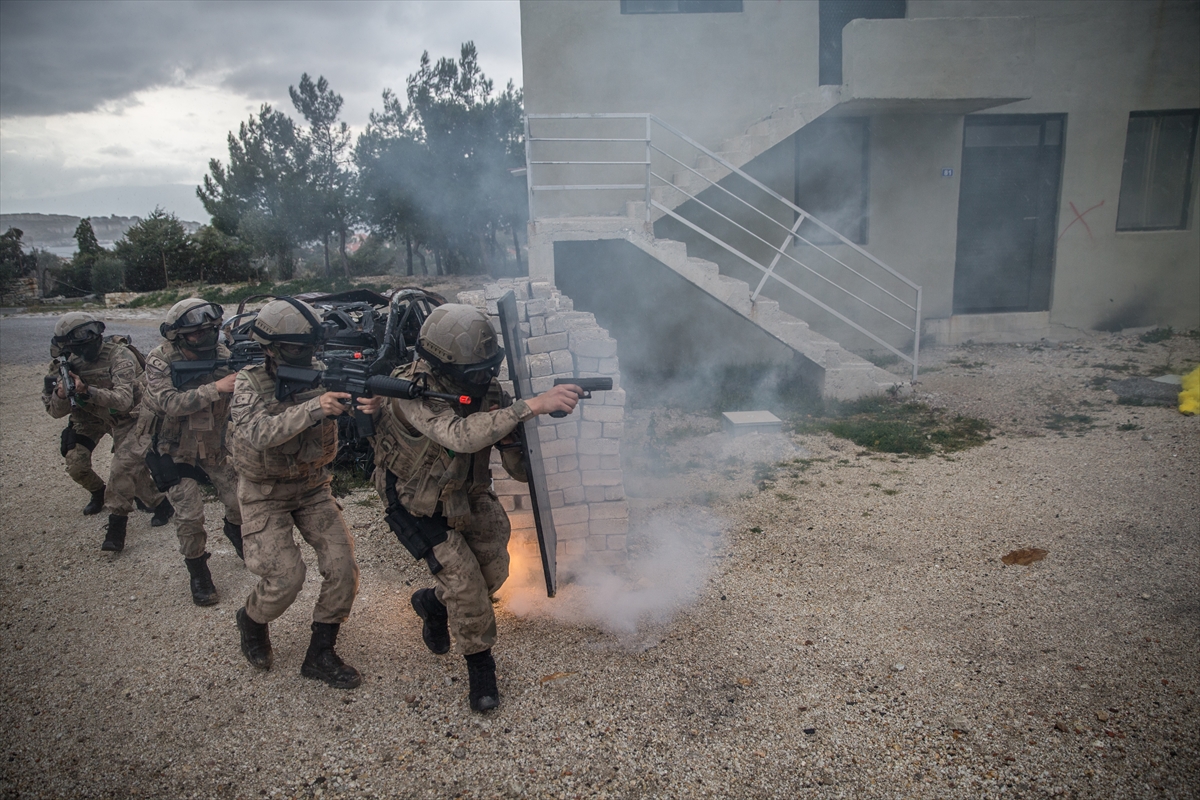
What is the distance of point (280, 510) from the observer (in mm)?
3410

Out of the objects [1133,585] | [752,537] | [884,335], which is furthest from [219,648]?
[884,335]

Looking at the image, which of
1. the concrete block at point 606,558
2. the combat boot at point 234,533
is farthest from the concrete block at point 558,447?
the combat boot at point 234,533

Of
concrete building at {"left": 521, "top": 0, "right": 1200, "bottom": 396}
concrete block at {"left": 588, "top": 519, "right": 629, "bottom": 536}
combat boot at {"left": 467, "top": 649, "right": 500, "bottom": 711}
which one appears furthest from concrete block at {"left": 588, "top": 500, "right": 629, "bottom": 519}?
concrete building at {"left": 521, "top": 0, "right": 1200, "bottom": 396}

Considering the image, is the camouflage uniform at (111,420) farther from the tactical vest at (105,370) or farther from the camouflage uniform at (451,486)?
the camouflage uniform at (451,486)

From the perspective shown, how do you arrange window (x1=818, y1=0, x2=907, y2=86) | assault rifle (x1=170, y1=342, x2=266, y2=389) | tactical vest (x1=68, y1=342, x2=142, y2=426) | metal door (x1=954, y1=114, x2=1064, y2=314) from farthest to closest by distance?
metal door (x1=954, y1=114, x2=1064, y2=314) → window (x1=818, y1=0, x2=907, y2=86) → tactical vest (x1=68, y1=342, x2=142, y2=426) → assault rifle (x1=170, y1=342, x2=266, y2=389)

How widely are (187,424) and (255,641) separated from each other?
1.52 m

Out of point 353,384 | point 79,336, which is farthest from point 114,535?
point 353,384

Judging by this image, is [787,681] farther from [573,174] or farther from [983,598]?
[573,174]

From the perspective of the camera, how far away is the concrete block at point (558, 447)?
4.23m

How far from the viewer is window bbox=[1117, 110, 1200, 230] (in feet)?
35.9

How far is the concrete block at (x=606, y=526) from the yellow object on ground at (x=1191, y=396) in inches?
250

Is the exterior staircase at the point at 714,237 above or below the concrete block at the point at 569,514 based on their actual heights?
above

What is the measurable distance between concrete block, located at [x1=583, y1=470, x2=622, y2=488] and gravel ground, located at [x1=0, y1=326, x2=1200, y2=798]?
1.99 feet

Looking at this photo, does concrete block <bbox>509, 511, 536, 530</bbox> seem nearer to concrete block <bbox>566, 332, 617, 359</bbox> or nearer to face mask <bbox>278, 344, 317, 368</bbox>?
concrete block <bbox>566, 332, 617, 359</bbox>
